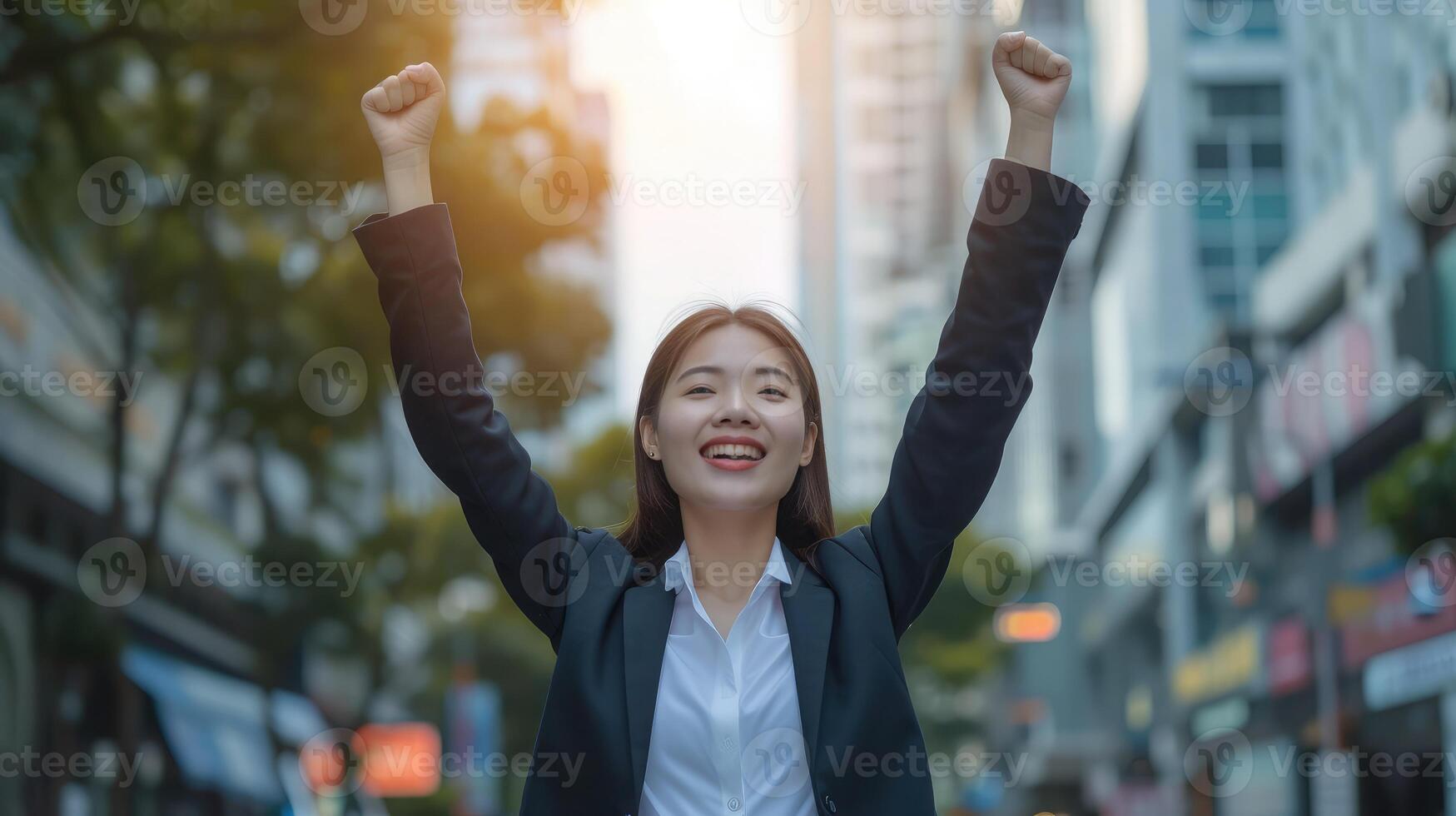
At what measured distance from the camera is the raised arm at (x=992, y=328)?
2.32 meters

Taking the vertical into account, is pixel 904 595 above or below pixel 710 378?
below

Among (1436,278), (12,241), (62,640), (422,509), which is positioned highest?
(12,241)

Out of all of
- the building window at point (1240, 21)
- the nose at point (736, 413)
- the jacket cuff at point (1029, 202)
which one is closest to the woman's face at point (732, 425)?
the nose at point (736, 413)

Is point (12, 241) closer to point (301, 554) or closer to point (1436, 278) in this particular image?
point (301, 554)

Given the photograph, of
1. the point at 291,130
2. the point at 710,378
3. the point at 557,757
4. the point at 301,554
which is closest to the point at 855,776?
the point at 557,757

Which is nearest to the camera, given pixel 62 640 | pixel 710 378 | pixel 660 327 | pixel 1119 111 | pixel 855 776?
pixel 855 776

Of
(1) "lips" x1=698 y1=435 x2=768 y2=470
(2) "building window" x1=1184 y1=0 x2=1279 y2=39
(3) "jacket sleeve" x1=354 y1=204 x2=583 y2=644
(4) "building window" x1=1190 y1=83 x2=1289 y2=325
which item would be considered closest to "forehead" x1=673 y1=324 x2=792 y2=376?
(1) "lips" x1=698 y1=435 x2=768 y2=470

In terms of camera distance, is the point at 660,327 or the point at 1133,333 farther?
the point at 1133,333

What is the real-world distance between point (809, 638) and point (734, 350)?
0.50 metres

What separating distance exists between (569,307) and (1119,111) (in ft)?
75.9

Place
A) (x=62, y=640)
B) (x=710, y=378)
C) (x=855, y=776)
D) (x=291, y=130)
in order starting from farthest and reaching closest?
1. (x=62, y=640)
2. (x=291, y=130)
3. (x=710, y=378)
4. (x=855, y=776)

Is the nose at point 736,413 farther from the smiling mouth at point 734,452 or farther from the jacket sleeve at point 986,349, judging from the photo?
the jacket sleeve at point 986,349

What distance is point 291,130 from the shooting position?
11.6m

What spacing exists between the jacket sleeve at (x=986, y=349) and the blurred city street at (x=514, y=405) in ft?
1.59
